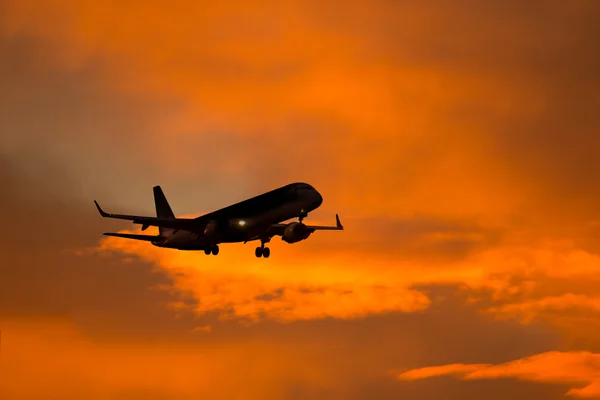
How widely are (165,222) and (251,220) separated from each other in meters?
11.9

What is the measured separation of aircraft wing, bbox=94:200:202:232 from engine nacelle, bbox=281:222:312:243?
35.9ft

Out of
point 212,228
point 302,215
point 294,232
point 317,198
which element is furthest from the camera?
point 294,232

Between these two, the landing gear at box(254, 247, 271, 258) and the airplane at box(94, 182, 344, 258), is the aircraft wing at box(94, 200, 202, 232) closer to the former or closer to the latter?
the airplane at box(94, 182, 344, 258)

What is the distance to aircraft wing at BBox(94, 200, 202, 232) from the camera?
110 metres

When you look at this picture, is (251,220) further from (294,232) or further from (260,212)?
(294,232)

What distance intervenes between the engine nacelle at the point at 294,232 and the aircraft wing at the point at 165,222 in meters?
11.0

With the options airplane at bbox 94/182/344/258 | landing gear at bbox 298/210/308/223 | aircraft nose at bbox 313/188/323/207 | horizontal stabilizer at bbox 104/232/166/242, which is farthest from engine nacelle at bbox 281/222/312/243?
horizontal stabilizer at bbox 104/232/166/242

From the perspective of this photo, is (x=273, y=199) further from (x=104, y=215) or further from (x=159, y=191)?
(x=159, y=191)

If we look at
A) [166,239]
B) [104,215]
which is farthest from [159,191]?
[104,215]

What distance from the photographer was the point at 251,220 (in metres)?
109

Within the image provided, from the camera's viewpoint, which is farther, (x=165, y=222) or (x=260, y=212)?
(x=165, y=222)

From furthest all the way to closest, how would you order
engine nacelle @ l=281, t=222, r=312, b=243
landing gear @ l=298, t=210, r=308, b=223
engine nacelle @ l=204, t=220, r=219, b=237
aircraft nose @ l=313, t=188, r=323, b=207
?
1. engine nacelle @ l=281, t=222, r=312, b=243
2. aircraft nose @ l=313, t=188, r=323, b=207
3. engine nacelle @ l=204, t=220, r=219, b=237
4. landing gear @ l=298, t=210, r=308, b=223

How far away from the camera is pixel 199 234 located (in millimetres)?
116625

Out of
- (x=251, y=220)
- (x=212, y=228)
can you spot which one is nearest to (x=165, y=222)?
(x=212, y=228)
